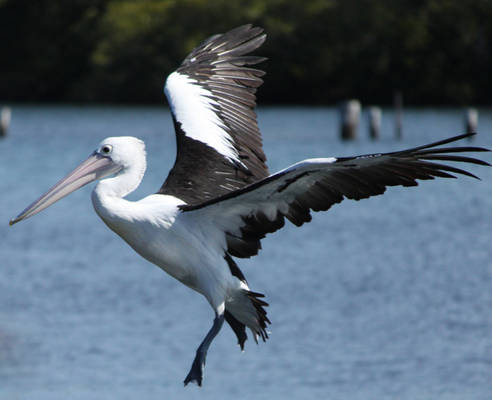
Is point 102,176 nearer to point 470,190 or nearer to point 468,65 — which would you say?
point 470,190

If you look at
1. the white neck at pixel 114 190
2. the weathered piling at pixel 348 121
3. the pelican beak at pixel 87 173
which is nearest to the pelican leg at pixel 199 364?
the white neck at pixel 114 190

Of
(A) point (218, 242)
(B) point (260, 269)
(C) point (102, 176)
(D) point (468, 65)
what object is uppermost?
(C) point (102, 176)

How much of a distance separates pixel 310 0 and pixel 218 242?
180ft

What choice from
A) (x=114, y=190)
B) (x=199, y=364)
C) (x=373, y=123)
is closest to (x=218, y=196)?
(x=114, y=190)

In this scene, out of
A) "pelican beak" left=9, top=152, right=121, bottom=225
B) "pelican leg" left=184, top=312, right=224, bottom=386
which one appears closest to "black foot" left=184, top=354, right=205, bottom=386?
"pelican leg" left=184, top=312, right=224, bottom=386

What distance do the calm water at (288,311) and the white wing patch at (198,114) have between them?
5.23 metres

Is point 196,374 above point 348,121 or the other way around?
above

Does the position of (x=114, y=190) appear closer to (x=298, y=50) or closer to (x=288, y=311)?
(x=288, y=311)

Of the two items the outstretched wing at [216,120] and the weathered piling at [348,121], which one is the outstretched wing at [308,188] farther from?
the weathered piling at [348,121]

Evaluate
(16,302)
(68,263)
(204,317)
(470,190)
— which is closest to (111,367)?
(204,317)

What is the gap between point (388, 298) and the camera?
53.4ft

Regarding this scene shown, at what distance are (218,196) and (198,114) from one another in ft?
4.26

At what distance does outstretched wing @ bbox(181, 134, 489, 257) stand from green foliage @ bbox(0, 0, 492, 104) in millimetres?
49125

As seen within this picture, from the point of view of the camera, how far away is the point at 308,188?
6.14 meters
